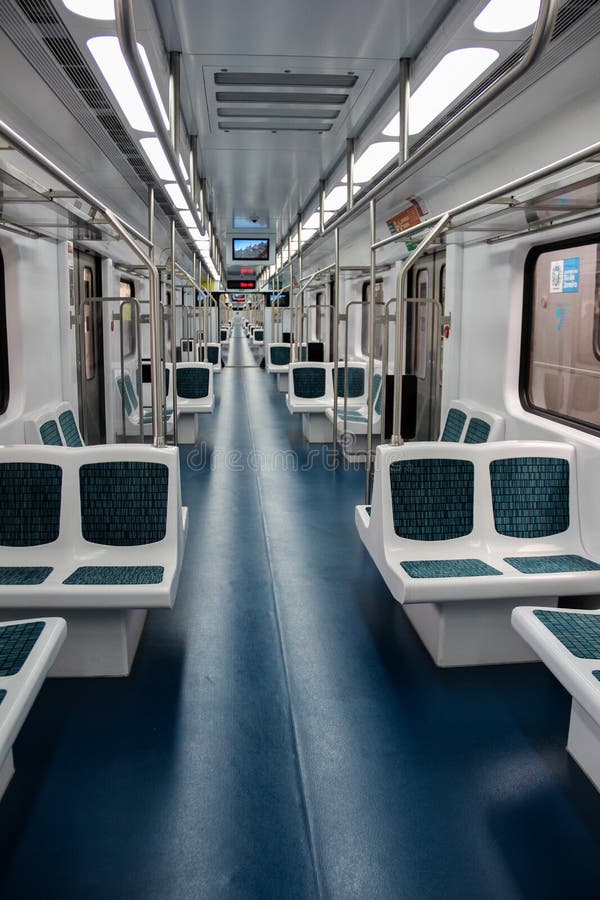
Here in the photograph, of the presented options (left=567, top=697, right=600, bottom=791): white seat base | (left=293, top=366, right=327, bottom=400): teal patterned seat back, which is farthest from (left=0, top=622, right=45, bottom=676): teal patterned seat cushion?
(left=293, top=366, right=327, bottom=400): teal patterned seat back

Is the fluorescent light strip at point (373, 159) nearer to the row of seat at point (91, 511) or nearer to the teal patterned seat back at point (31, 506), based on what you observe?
the row of seat at point (91, 511)

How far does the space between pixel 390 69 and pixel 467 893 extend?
13.3 ft

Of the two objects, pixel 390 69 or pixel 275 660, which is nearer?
pixel 275 660

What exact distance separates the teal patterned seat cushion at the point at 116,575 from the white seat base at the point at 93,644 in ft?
0.42

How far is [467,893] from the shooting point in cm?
207

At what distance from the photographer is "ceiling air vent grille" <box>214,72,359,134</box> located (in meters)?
4.46

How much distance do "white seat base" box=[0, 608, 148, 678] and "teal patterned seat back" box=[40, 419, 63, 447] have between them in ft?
6.48

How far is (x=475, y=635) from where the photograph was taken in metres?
3.37

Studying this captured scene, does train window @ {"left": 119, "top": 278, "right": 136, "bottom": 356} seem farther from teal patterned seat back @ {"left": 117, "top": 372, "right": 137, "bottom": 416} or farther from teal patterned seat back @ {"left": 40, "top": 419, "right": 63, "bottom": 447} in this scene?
teal patterned seat back @ {"left": 40, "top": 419, "right": 63, "bottom": 447}

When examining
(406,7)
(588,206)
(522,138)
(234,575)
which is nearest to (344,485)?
(234,575)

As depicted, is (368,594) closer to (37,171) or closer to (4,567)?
(4,567)

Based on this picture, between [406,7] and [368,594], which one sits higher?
[406,7]

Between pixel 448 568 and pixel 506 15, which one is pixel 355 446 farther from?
pixel 506 15

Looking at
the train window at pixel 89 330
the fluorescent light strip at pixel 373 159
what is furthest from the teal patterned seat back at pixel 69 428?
the fluorescent light strip at pixel 373 159
